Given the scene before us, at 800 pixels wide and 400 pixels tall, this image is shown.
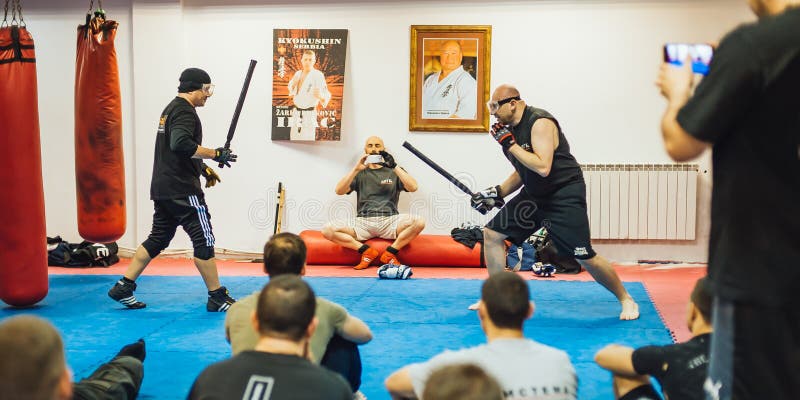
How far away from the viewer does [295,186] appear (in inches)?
356

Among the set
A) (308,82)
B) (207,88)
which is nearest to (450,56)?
(308,82)

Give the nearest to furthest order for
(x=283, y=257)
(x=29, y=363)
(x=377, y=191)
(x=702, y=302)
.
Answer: (x=29, y=363), (x=702, y=302), (x=283, y=257), (x=377, y=191)

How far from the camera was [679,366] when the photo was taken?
2641mm

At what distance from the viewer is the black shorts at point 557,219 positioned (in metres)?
5.41

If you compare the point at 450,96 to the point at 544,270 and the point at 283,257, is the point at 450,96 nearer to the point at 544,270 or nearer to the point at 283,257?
the point at 544,270

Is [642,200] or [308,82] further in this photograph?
[308,82]

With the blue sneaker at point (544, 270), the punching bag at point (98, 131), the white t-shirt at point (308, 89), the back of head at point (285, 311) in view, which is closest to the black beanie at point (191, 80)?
the punching bag at point (98, 131)

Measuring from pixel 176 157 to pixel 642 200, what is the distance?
16.2 ft

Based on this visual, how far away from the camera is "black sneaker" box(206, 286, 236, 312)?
5.84 meters

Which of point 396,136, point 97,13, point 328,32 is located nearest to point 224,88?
point 328,32

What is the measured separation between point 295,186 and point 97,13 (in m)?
3.45

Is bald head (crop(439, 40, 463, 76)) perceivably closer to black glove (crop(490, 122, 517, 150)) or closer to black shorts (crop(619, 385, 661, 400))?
black glove (crop(490, 122, 517, 150))

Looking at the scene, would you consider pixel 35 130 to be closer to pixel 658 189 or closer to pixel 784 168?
pixel 784 168

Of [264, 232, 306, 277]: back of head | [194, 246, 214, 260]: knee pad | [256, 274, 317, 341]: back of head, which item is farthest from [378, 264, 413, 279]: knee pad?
[256, 274, 317, 341]: back of head
